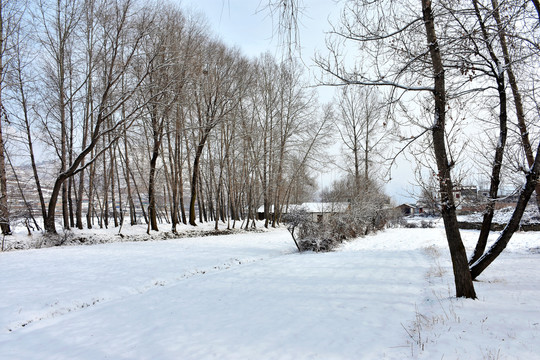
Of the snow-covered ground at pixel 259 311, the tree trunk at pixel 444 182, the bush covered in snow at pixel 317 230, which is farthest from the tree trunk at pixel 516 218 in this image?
the bush covered in snow at pixel 317 230

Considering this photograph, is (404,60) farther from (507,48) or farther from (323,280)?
(323,280)

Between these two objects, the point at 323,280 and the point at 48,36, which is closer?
the point at 323,280

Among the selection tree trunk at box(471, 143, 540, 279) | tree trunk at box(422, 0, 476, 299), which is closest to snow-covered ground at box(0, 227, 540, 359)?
tree trunk at box(422, 0, 476, 299)

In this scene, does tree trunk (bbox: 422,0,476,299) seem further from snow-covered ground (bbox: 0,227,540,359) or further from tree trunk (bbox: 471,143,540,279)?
tree trunk (bbox: 471,143,540,279)

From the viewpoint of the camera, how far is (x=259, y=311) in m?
5.27

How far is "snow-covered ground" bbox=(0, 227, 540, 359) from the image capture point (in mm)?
3688

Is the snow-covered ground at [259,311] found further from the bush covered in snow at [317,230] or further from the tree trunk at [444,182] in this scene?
the bush covered in snow at [317,230]

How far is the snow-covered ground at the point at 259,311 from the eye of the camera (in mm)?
3688

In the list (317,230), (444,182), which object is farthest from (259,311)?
(317,230)

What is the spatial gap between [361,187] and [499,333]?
19469 millimetres

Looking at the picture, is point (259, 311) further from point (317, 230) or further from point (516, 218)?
point (317, 230)

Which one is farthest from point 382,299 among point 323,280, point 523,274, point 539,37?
point 539,37

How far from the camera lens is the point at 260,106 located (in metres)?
24.9

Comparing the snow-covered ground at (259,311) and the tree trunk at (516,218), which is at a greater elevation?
the tree trunk at (516,218)
